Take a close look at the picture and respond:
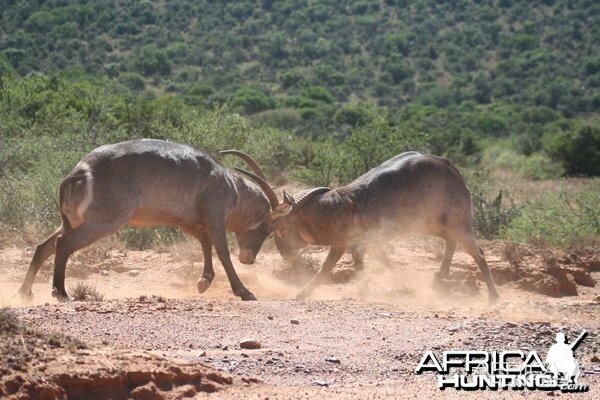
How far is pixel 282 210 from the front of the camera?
12.2 metres

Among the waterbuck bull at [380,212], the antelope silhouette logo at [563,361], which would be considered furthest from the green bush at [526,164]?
the antelope silhouette logo at [563,361]

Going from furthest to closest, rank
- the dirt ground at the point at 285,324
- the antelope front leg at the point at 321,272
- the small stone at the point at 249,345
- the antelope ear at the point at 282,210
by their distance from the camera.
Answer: the antelope ear at the point at 282,210, the antelope front leg at the point at 321,272, the small stone at the point at 249,345, the dirt ground at the point at 285,324

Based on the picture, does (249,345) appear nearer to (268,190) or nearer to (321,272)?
(321,272)

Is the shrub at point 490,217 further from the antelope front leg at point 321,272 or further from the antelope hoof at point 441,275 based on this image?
the antelope front leg at point 321,272

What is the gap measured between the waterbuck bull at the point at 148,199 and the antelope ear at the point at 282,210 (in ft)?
0.81

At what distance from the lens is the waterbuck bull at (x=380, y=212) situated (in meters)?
12.3

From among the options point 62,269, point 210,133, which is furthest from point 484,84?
point 62,269

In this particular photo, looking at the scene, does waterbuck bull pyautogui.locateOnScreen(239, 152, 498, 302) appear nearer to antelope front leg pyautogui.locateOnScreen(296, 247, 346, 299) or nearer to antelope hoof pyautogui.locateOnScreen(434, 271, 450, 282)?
antelope front leg pyautogui.locateOnScreen(296, 247, 346, 299)

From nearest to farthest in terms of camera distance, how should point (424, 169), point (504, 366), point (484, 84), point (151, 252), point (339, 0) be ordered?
point (504, 366)
point (424, 169)
point (151, 252)
point (484, 84)
point (339, 0)

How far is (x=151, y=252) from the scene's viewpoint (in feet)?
46.8

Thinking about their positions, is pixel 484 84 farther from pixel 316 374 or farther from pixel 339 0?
pixel 316 374

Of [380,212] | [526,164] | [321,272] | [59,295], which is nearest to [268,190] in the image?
[321,272]

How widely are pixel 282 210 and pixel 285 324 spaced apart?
3371mm

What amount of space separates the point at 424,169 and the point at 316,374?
580 centimetres
